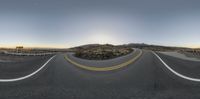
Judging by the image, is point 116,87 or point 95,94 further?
point 116,87

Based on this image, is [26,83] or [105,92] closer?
[105,92]

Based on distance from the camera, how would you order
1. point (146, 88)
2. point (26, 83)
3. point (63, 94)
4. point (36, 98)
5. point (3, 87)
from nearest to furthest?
point (36, 98) < point (63, 94) < point (146, 88) < point (3, 87) < point (26, 83)

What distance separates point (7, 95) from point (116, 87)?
15.2ft

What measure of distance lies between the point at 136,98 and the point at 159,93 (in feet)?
4.32

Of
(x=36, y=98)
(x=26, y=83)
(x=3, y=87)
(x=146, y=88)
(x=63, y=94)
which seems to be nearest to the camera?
(x=36, y=98)

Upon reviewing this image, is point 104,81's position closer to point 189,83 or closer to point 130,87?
point 130,87

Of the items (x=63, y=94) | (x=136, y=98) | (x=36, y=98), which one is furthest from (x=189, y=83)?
(x=36, y=98)

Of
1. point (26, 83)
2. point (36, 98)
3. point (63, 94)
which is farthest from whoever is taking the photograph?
point (26, 83)

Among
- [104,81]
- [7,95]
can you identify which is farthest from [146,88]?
A: [7,95]

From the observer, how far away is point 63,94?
11.1 meters

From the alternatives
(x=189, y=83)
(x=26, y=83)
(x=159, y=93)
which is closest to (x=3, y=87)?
(x=26, y=83)

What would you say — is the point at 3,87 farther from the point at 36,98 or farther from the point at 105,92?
the point at 105,92

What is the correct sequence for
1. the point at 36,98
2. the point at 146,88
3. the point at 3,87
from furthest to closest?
the point at 3,87
the point at 146,88
the point at 36,98

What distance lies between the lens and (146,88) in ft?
40.9
